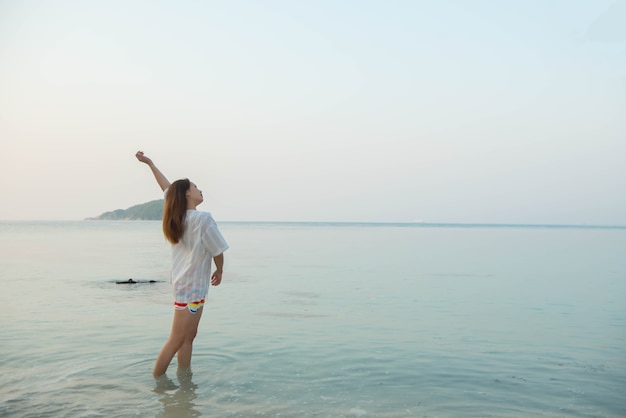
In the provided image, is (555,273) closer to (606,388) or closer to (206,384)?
(606,388)

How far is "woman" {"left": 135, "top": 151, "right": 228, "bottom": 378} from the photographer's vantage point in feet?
19.7

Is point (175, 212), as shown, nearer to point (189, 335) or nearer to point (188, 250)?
point (188, 250)

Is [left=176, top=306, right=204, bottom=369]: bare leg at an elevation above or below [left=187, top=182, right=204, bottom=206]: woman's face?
below

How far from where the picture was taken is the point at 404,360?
7.57 meters

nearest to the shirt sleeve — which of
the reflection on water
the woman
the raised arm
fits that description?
the woman

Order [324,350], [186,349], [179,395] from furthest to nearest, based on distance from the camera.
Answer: [324,350], [186,349], [179,395]

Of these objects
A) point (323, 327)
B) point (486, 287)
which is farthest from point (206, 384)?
point (486, 287)

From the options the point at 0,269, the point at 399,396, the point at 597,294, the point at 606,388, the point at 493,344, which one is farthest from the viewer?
the point at 0,269

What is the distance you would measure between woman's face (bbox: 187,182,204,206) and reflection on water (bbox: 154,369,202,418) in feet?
6.68

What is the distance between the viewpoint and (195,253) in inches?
239

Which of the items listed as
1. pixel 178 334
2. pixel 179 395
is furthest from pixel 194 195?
pixel 179 395

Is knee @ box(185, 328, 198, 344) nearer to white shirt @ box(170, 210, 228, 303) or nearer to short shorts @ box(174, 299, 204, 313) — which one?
short shorts @ box(174, 299, 204, 313)

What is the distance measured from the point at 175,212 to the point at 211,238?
0.48 metres

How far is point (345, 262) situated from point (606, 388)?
59.4 feet
